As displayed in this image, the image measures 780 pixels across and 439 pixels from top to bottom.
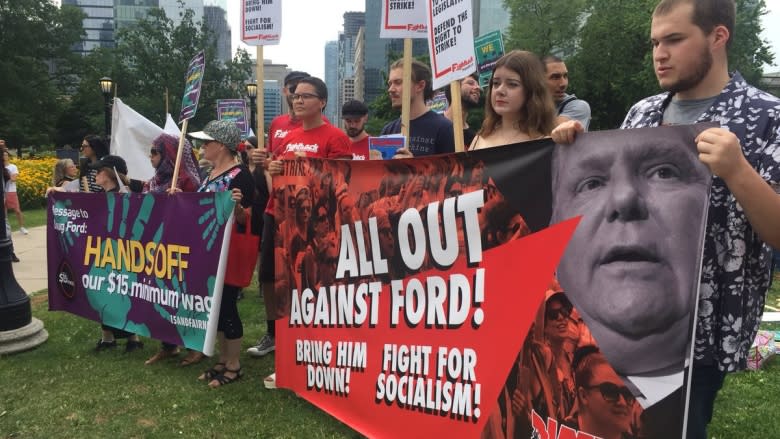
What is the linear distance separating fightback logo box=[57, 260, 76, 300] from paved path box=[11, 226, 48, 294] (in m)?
2.57

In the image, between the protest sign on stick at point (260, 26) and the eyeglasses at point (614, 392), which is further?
the protest sign on stick at point (260, 26)

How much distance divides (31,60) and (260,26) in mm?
48832

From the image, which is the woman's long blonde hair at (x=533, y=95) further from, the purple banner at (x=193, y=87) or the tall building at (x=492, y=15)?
the tall building at (x=492, y=15)

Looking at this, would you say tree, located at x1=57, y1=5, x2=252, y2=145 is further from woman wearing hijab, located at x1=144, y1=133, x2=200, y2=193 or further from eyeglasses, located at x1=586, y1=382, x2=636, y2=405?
A: eyeglasses, located at x1=586, y1=382, x2=636, y2=405

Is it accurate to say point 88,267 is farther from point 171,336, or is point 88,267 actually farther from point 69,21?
point 69,21

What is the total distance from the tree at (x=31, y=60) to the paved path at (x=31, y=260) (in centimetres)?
3430

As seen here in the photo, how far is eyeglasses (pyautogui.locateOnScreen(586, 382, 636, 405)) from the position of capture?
186 centimetres

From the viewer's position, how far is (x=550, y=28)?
127 ft

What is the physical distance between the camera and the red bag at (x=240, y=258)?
13.3 ft

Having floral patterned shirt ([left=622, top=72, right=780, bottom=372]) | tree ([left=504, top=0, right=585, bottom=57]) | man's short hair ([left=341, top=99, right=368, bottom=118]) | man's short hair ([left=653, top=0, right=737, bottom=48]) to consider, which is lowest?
floral patterned shirt ([left=622, top=72, right=780, bottom=372])

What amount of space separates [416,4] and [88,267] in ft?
11.9

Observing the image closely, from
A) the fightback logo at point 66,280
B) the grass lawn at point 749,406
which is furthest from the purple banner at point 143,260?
the grass lawn at point 749,406

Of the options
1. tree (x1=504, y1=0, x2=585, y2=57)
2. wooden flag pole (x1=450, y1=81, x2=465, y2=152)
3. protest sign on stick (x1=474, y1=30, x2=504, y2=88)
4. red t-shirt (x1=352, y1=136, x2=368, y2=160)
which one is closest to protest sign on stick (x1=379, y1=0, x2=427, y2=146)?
wooden flag pole (x1=450, y1=81, x2=465, y2=152)

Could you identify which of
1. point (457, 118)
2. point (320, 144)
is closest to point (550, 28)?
point (320, 144)
